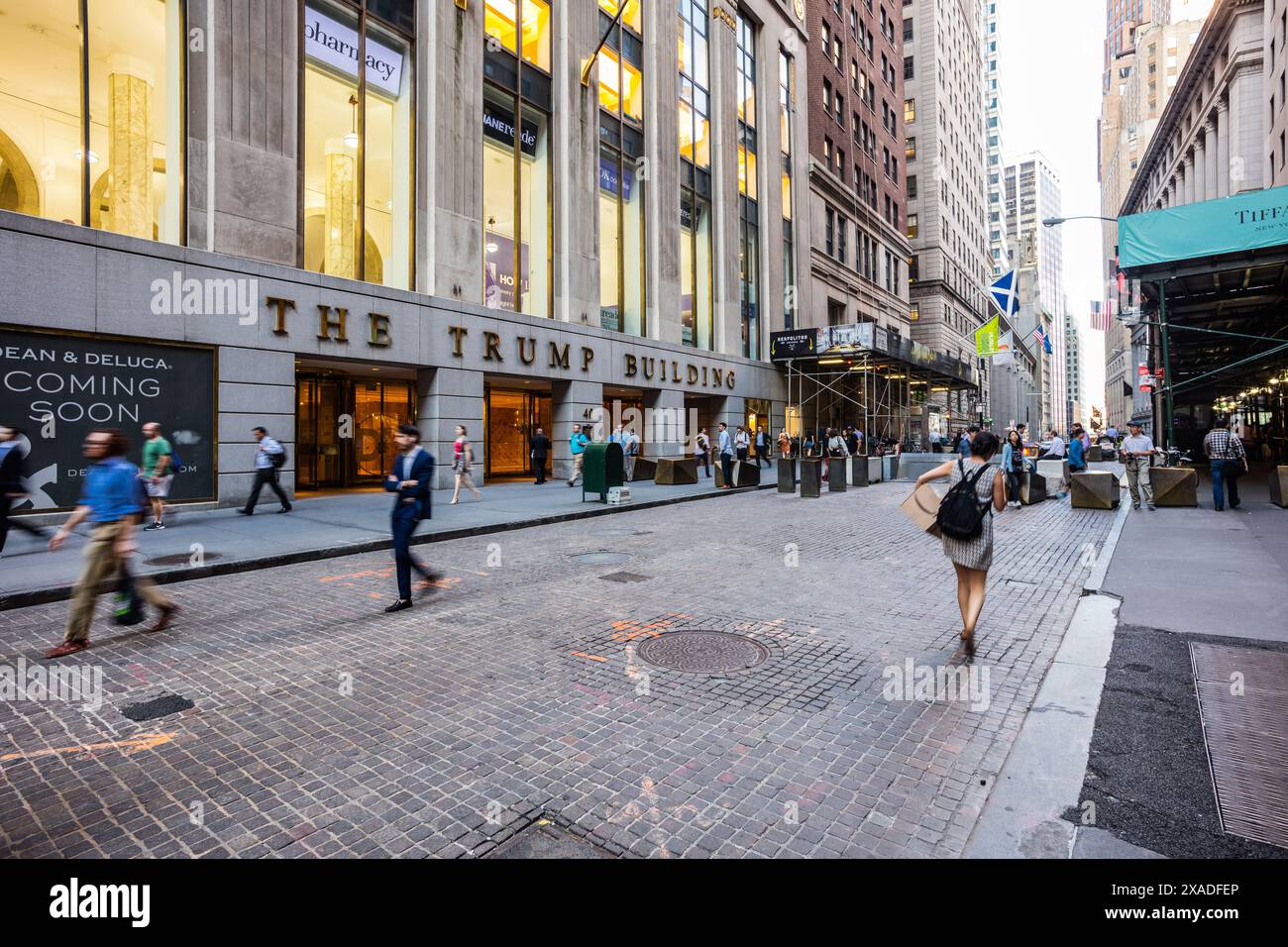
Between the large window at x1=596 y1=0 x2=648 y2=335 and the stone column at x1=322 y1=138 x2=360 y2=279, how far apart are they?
31.3ft

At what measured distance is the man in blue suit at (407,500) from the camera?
689cm

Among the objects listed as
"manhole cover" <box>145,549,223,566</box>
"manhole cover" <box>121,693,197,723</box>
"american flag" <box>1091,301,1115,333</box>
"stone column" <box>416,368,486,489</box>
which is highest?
"american flag" <box>1091,301,1115,333</box>

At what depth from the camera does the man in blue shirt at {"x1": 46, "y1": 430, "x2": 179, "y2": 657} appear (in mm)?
5598

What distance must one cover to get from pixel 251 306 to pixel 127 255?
2.35 m

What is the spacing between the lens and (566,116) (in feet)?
75.8

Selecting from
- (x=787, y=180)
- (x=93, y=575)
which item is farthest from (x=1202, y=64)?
(x=93, y=575)

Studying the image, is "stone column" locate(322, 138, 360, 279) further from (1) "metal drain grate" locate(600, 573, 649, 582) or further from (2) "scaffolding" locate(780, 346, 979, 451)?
(2) "scaffolding" locate(780, 346, 979, 451)

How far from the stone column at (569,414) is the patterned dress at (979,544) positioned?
18412mm

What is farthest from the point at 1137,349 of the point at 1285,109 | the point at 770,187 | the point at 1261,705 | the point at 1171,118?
the point at 1261,705

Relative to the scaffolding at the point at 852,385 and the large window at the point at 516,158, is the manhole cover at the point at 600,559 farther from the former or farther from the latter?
the scaffolding at the point at 852,385

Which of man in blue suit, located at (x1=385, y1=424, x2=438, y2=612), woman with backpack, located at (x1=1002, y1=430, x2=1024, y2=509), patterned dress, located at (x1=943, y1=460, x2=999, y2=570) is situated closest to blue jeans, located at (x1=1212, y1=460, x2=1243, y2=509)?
woman with backpack, located at (x1=1002, y1=430, x2=1024, y2=509)

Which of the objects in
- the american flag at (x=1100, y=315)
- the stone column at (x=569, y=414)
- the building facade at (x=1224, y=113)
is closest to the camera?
the stone column at (x=569, y=414)

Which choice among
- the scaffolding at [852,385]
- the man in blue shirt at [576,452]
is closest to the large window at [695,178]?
the scaffolding at [852,385]

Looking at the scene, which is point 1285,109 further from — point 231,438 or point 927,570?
point 231,438
